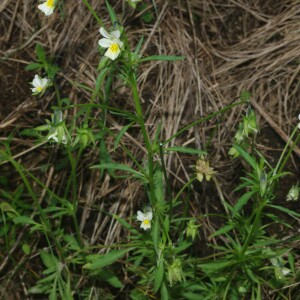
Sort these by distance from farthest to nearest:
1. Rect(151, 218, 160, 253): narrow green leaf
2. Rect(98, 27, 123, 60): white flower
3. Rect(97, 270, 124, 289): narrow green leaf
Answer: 1. Rect(97, 270, 124, 289): narrow green leaf
2. Rect(151, 218, 160, 253): narrow green leaf
3. Rect(98, 27, 123, 60): white flower

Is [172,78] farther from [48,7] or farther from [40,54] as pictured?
[48,7]

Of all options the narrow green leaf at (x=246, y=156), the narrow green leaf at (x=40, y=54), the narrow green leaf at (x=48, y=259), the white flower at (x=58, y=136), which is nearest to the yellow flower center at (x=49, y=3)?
the white flower at (x=58, y=136)

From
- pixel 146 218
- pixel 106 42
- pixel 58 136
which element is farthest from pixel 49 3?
pixel 146 218

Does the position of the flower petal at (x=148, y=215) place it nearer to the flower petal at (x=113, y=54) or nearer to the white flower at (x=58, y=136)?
the white flower at (x=58, y=136)

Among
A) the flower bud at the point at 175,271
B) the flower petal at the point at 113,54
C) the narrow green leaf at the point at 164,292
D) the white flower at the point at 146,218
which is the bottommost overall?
the narrow green leaf at the point at 164,292

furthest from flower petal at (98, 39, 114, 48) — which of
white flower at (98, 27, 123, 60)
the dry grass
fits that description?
the dry grass

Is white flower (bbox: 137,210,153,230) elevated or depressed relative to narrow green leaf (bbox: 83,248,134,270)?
elevated

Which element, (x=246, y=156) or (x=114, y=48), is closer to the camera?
(x=114, y=48)

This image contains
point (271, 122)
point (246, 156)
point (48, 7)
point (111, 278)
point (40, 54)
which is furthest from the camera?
point (40, 54)

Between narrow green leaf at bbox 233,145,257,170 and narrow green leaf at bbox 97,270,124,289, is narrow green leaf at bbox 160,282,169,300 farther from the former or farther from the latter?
narrow green leaf at bbox 233,145,257,170
